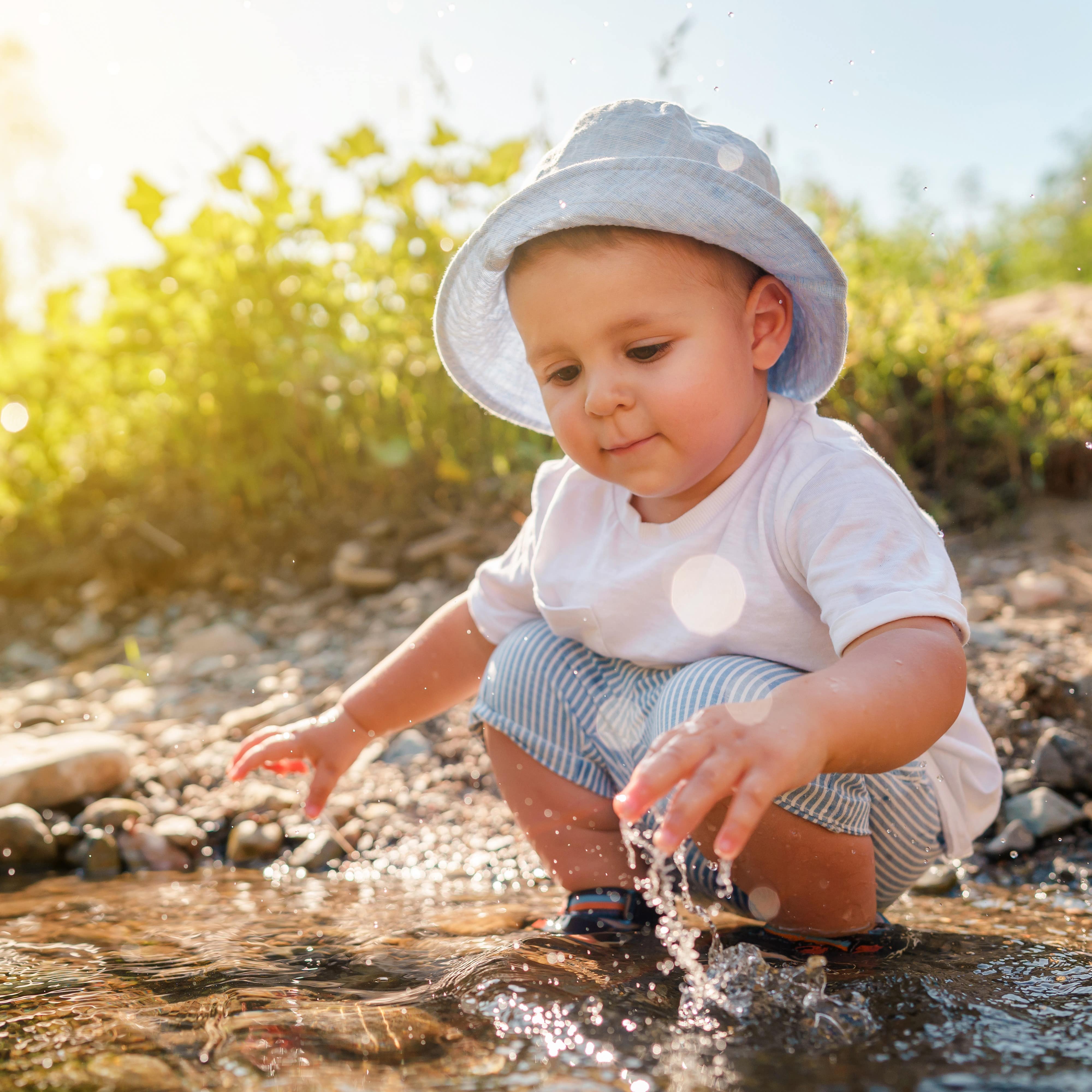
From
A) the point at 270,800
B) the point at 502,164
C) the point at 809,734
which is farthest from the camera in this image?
the point at 502,164

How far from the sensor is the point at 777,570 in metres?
1.65

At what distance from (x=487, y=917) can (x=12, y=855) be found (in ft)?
3.95

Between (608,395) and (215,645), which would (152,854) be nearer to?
(215,645)

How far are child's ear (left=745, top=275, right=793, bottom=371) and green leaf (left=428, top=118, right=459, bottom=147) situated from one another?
7.68 feet

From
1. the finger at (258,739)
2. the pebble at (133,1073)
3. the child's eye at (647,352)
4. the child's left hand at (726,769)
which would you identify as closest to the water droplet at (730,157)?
the child's eye at (647,352)

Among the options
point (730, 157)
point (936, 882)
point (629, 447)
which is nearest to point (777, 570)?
point (629, 447)

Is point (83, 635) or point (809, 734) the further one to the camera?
point (83, 635)

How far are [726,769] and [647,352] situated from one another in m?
0.70

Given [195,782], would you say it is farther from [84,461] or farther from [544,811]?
[84,461]

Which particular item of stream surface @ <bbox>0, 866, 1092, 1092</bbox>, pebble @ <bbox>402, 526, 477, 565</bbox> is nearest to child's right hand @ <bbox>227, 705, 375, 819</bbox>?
stream surface @ <bbox>0, 866, 1092, 1092</bbox>

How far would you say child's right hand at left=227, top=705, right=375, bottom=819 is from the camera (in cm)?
201

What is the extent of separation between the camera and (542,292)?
1.66 meters

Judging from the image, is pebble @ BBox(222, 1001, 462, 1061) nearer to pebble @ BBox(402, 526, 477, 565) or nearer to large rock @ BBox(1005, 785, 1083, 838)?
large rock @ BBox(1005, 785, 1083, 838)

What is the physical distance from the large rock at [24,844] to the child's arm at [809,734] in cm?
171
